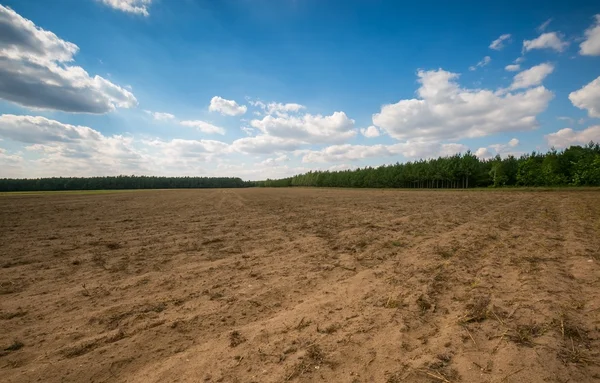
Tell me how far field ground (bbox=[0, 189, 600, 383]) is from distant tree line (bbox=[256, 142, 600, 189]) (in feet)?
160

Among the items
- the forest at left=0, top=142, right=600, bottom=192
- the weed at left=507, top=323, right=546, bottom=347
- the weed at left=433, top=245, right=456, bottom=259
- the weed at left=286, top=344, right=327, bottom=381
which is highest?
the forest at left=0, top=142, right=600, bottom=192

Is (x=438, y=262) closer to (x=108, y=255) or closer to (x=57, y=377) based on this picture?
(x=57, y=377)

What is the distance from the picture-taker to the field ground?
2.68 m

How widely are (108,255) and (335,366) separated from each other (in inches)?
273

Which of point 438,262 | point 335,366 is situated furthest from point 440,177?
point 335,366

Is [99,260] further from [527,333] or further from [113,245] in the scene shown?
[527,333]

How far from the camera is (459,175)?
62.4 m

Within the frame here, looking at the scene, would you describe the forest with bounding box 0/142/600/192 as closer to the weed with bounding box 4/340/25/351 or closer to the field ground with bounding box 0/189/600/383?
the field ground with bounding box 0/189/600/383

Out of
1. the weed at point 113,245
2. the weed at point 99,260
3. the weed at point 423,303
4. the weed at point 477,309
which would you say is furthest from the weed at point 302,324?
the weed at point 113,245

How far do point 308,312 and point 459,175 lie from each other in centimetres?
6922

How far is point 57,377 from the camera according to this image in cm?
271

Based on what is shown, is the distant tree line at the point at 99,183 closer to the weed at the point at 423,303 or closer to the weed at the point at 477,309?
the weed at the point at 423,303

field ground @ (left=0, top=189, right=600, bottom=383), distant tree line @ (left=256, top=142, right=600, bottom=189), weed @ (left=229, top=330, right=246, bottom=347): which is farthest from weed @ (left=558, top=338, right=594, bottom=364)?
distant tree line @ (left=256, top=142, right=600, bottom=189)

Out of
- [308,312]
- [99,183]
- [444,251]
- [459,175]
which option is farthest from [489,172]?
[99,183]
